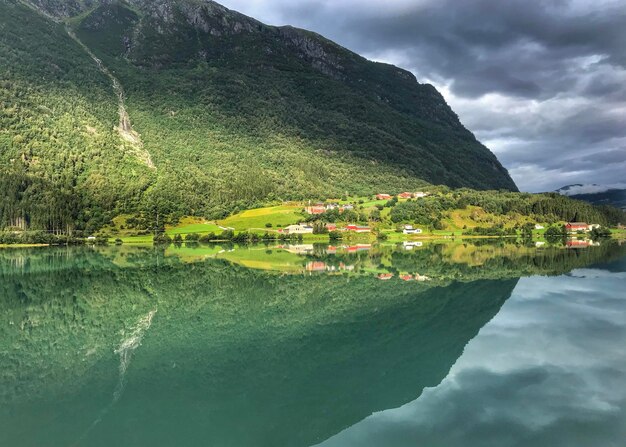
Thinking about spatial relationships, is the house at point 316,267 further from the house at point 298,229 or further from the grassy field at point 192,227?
the grassy field at point 192,227

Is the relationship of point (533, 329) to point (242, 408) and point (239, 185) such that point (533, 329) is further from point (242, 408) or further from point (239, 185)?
point (239, 185)

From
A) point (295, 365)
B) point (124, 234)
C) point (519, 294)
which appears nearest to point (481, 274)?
point (519, 294)

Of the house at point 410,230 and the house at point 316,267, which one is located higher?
the house at point 410,230

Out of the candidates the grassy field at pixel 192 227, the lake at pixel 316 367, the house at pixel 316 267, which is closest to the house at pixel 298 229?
the grassy field at pixel 192 227

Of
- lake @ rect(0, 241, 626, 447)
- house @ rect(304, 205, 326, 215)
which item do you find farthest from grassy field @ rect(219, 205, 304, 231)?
lake @ rect(0, 241, 626, 447)

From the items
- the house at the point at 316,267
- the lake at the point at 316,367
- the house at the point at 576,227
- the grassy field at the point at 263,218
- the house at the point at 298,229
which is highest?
the grassy field at the point at 263,218

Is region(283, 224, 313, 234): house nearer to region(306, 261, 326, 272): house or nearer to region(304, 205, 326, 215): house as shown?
region(304, 205, 326, 215): house
